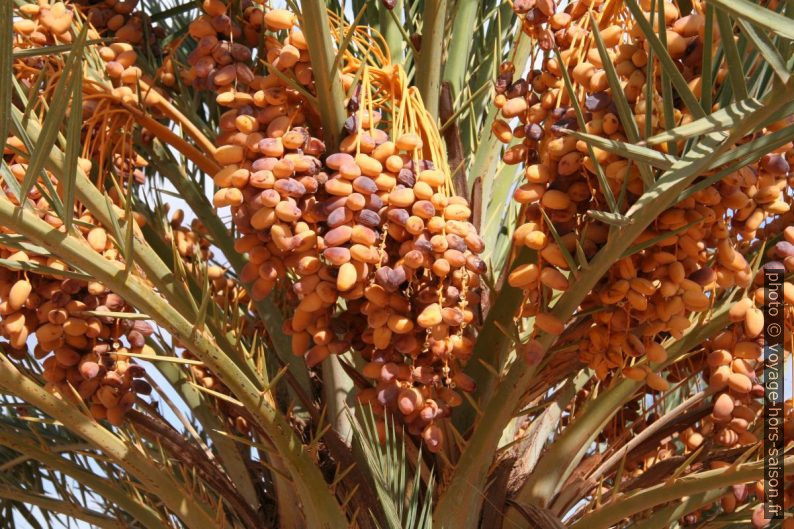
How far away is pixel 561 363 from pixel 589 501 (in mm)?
470

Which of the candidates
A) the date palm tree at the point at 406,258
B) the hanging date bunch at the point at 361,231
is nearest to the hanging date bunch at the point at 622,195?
the date palm tree at the point at 406,258

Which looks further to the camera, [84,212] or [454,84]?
[454,84]

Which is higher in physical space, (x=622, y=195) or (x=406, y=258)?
(x=622, y=195)

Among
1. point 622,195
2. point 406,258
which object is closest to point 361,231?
point 406,258

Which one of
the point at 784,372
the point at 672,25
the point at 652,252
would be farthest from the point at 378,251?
the point at 784,372

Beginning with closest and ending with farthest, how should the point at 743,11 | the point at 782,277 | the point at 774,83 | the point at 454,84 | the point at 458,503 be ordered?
the point at 743,11, the point at 774,83, the point at 782,277, the point at 458,503, the point at 454,84

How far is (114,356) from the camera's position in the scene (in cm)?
179

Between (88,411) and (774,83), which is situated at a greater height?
(774,83)

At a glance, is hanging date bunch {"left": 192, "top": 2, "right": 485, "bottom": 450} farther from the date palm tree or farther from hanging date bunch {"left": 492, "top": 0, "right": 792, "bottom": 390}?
hanging date bunch {"left": 492, "top": 0, "right": 792, "bottom": 390}

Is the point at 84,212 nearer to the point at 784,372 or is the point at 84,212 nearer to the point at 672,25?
the point at 672,25

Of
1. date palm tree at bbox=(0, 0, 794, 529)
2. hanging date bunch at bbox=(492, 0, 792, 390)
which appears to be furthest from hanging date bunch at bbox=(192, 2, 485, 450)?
hanging date bunch at bbox=(492, 0, 792, 390)

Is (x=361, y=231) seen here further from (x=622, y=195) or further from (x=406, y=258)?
(x=622, y=195)

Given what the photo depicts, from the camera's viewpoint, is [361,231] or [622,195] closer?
[622,195]

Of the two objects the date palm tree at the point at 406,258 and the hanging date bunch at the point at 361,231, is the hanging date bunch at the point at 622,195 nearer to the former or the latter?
the date palm tree at the point at 406,258
